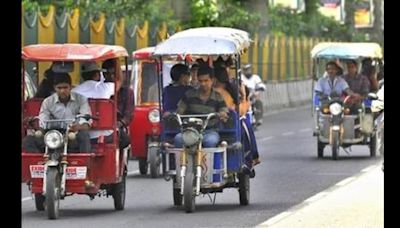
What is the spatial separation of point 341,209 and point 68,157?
2915 mm

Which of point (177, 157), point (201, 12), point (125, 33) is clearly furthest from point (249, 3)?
point (177, 157)

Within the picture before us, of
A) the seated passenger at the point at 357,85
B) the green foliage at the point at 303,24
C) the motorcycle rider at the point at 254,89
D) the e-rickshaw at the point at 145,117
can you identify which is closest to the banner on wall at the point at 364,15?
the green foliage at the point at 303,24

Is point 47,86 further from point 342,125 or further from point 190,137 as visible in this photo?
point 342,125

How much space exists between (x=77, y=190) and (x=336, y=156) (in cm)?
982

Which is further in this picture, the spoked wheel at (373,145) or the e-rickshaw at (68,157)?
the spoked wheel at (373,145)

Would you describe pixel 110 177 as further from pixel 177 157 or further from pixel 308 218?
pixel 308 218

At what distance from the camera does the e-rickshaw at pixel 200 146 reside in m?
15.3

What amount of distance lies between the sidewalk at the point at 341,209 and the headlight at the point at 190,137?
1.28m

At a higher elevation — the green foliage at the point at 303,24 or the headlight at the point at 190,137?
the green foliage at the point at 303,24

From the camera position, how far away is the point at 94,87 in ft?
51.5

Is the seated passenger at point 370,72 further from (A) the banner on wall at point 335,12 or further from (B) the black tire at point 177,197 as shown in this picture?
(A) the banner on wall at point 335,12

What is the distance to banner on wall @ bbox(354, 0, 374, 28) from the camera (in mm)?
78750

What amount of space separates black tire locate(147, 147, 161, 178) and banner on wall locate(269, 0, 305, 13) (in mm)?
43821

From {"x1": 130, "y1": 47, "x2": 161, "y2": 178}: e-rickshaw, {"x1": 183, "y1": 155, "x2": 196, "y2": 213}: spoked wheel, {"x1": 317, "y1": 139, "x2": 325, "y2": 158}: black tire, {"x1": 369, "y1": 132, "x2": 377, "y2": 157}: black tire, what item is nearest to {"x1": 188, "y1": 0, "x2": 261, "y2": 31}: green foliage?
{"x1": 317, "y1": 139, "x2": 325, "y2": 158}: black tire
